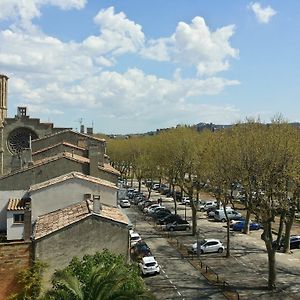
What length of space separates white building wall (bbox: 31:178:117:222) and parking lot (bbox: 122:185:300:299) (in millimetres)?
8417

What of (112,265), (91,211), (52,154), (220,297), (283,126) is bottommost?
(220,297)

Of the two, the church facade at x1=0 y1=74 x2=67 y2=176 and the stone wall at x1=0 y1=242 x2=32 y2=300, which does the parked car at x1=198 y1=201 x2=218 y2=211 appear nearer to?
the church facade at x1=0 y1=74 x2=67 y2=176

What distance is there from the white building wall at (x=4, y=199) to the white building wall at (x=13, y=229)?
1.37 meters

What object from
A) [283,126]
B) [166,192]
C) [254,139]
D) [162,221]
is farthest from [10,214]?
[166,192]

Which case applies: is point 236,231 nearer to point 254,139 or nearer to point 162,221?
point 162,221

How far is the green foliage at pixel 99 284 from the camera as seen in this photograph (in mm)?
17438

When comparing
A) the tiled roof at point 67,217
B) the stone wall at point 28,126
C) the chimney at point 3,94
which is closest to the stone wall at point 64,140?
the stone wall at point 28,126

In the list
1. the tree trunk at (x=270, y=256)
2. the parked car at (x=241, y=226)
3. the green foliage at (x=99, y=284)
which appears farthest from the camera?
the parked car at (x=241, y=226)

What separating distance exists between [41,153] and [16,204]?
437 inches

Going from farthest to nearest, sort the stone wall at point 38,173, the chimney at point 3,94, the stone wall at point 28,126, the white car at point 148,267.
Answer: the chimney at point 3,94 → the stone wall at point 28,126 → the white car at point 148,267 → the stone wall at point 38,173

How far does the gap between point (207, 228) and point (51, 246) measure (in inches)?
1279

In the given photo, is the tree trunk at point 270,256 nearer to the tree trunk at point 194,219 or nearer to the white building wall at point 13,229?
the white building wall at point 13,229

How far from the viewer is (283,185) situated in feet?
102

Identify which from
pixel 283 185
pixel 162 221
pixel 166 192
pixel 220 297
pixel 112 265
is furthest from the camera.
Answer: pixel 166 192
